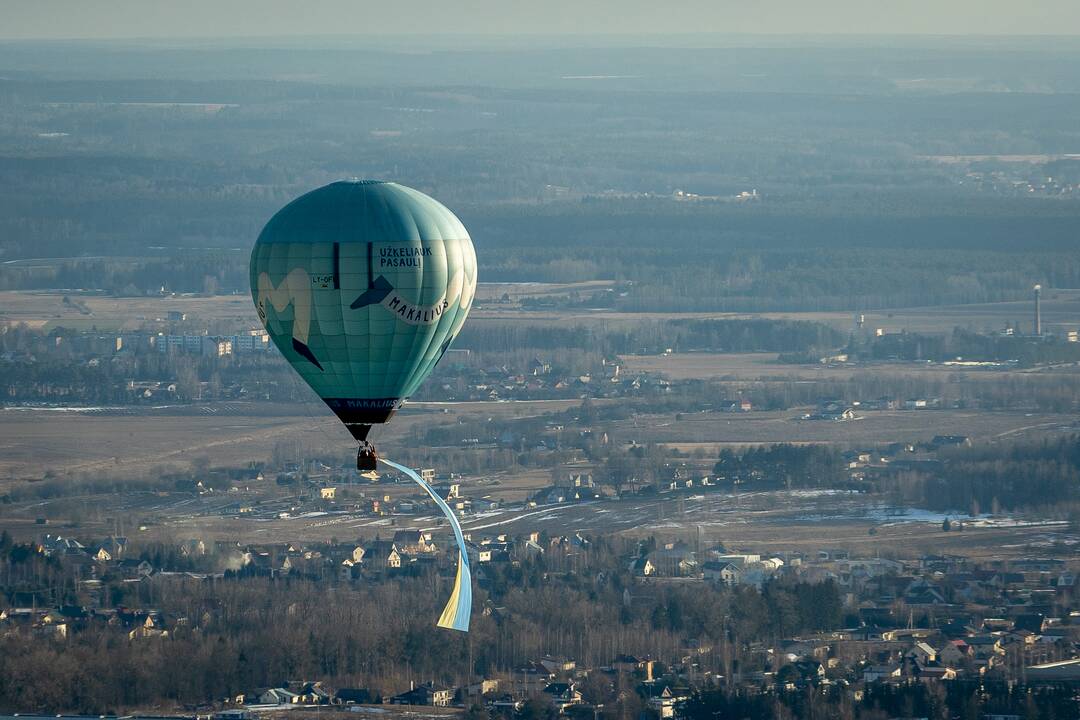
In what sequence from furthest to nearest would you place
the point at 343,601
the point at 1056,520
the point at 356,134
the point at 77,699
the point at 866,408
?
the point at 356,134 < the point at 866,408 < the point at 1056,520 < the point at 343,601 < the point at 77,699

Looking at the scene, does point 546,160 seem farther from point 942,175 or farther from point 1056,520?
point 1056,520

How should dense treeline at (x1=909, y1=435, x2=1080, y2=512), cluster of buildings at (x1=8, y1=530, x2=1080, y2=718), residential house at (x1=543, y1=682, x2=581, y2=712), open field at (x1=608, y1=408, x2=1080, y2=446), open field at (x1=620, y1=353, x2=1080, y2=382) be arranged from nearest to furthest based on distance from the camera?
residential house at (x1=543, y1=682, x2=581, y2=712) < cluster of buildings at (x1=8, y1=530, x2=1080, y2=718) < dense treeline at (x1=909, y1=435, x2=1080, y2=512) < open field at (x1=608, y1=408, x2=1080, y2=446) < open field at (x1=620, y1=353, x2=1080, y2=382)

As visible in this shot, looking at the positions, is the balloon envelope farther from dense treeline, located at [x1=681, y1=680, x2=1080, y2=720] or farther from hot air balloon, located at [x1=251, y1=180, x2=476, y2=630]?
dense treeline, located at [x1=681, y1=680, x2=1080, y2=720]

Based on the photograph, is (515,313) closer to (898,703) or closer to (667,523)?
(667,523)

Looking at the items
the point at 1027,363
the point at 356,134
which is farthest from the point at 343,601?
the point at 356,134

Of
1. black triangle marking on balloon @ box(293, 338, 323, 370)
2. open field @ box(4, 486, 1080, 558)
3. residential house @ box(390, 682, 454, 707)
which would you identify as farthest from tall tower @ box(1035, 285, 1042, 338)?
black triangle marking on balloon @ box(293, 338, 323, 370)

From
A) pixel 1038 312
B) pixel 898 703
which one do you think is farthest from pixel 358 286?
pixel 1038 312
